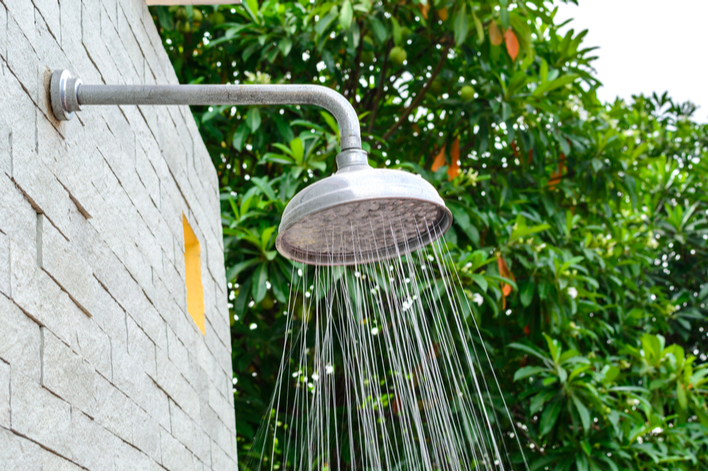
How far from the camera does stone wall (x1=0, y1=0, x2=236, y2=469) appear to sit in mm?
1015

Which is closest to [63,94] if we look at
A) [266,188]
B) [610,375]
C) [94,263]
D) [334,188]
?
[94,263]

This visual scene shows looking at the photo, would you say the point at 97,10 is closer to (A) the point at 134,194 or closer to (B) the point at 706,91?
(A) the point at 134,194

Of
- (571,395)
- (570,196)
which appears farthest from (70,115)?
(570,196)

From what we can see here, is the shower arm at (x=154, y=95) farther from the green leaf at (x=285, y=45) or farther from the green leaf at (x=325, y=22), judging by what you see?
the green leaf at (x=285, y=45)

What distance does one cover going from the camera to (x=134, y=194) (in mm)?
1627

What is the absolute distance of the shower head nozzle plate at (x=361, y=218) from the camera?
1.14 metres

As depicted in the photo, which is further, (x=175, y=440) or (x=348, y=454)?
(x=348, y=454)

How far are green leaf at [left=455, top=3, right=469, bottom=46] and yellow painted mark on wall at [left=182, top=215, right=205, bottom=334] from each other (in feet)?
6.54

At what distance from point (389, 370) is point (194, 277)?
1.06 meters

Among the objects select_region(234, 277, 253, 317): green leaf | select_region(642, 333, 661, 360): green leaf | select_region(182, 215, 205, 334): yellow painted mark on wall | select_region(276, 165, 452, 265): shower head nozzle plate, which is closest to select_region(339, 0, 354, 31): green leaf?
select_region(234, 277, 253, 317): green leaf

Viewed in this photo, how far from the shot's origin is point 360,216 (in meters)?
1.29

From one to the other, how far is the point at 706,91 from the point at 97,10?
295 inches

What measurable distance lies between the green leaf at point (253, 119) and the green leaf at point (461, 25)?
1.15 m

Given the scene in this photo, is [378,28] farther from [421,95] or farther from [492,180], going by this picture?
[492,180]
